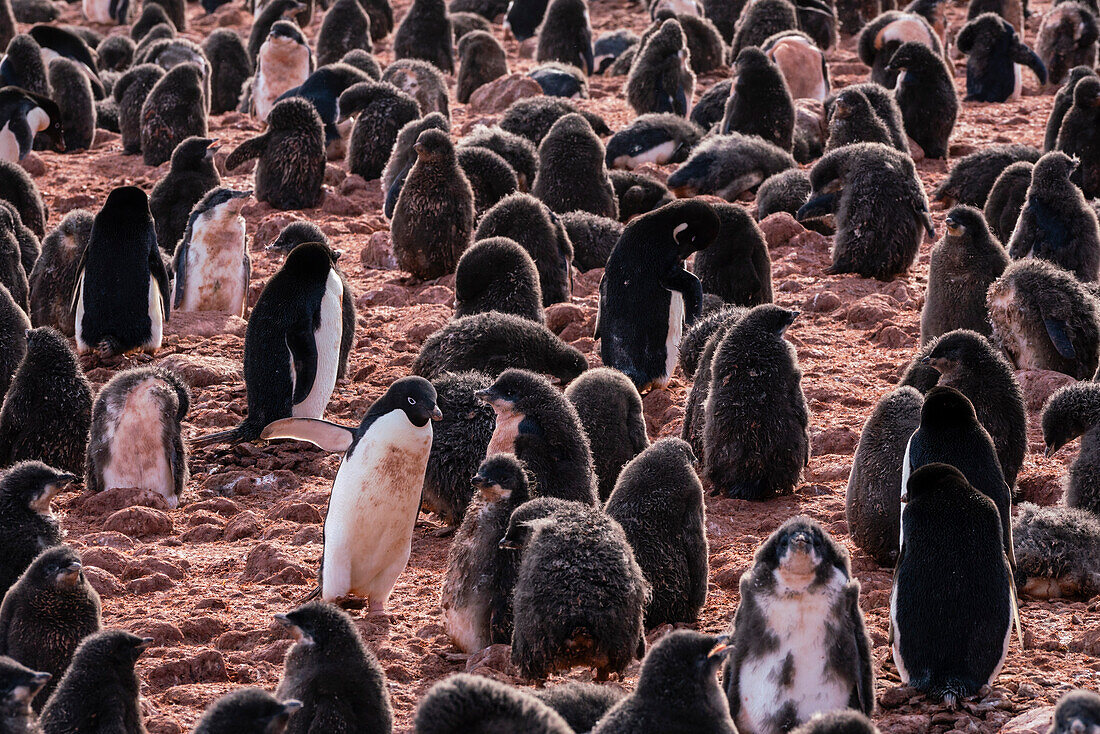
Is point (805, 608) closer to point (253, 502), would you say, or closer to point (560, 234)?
point (253, 502)

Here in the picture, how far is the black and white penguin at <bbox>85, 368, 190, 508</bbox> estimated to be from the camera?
20.7 feet

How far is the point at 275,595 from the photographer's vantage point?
5453 millimetres

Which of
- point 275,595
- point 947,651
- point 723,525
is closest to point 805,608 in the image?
point 947,651

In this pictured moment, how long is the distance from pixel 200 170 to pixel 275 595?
5.24 metres

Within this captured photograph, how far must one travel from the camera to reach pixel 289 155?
35.0 ft

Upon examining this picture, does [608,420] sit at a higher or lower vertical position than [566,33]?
lower

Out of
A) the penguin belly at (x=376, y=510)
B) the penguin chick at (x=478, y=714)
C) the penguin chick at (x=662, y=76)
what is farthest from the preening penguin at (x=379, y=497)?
the penguin chick at (x=662, y=76)

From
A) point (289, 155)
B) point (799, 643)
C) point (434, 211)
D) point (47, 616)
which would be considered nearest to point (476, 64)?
point (289, 155)

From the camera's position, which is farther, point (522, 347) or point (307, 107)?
point (307, 107)

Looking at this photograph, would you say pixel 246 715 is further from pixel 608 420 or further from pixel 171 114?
pixel 171 114

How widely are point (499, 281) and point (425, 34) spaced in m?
9.16

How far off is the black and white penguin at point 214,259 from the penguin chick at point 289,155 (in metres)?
1.98

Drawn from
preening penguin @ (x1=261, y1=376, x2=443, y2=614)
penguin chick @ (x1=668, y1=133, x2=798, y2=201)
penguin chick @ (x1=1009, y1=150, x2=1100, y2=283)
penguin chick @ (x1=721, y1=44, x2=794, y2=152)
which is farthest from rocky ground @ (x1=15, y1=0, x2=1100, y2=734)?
penguin chick @ (x1=721, y1=44, x2=794, y2=152)

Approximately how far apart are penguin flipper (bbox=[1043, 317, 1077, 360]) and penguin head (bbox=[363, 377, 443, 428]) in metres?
3.42
